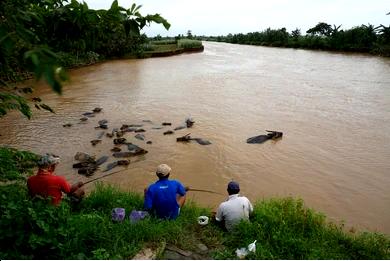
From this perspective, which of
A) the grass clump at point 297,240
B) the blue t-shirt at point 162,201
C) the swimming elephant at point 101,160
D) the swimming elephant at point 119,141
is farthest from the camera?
the swimming elephant at point 119,141

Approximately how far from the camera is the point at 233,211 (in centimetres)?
484

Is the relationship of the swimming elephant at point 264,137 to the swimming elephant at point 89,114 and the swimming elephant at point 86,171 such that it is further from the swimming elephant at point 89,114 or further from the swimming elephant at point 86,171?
the swimming elephant at point 89,114

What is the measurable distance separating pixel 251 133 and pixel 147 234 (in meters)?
7.85

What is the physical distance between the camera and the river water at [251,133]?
789 centimetres

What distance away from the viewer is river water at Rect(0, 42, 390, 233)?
25.9 ft

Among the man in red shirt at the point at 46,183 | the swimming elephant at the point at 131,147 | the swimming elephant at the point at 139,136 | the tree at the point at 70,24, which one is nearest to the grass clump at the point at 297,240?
the man in red shirt at the point at 46,183

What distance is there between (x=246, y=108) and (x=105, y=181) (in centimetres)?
806

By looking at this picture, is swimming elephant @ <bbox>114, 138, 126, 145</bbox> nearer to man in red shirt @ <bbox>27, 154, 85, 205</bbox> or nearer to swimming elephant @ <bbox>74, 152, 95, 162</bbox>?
swimming elephant @ <bbox>74, 152, 95, 162</bbox>

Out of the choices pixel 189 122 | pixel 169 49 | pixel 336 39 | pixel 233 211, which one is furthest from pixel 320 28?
pixel 233 211

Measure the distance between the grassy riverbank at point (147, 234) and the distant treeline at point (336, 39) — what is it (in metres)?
32.5

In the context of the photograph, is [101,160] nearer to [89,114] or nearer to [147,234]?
[89,114]

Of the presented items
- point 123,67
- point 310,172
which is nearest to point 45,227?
point 310,172

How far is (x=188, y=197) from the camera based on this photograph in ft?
23.6

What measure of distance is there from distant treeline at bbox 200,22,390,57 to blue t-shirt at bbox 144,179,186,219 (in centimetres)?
3301
